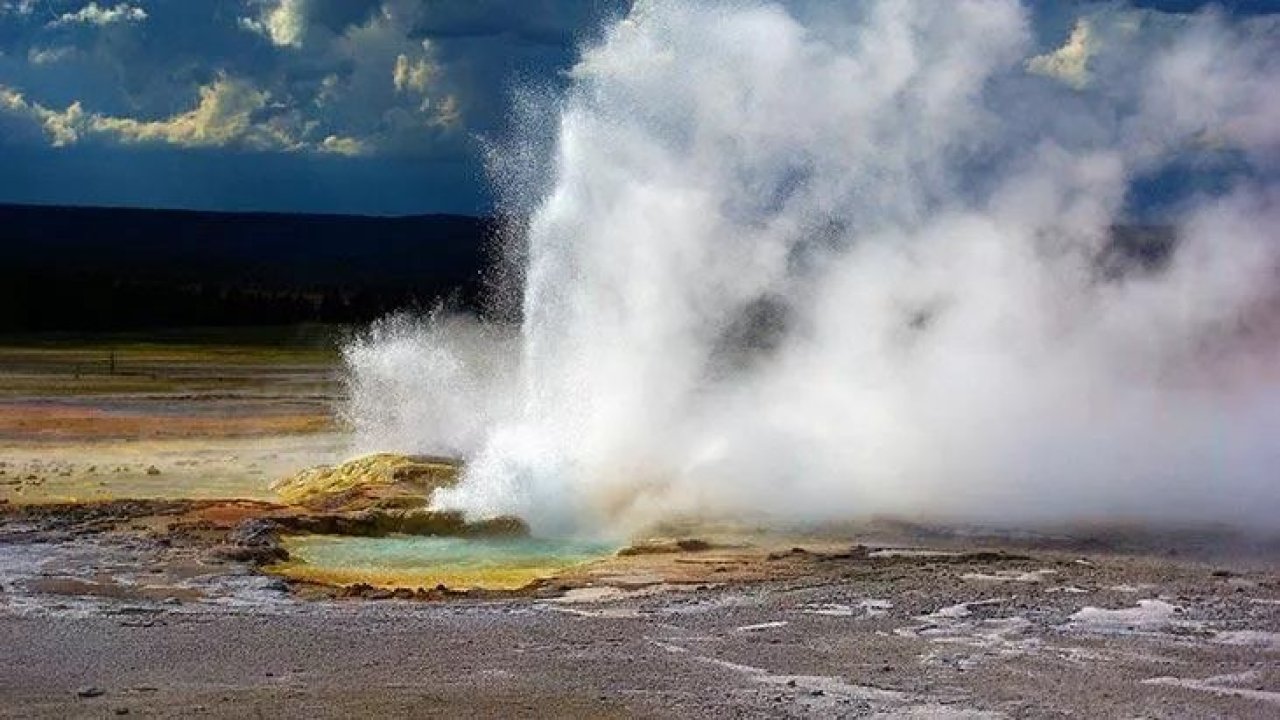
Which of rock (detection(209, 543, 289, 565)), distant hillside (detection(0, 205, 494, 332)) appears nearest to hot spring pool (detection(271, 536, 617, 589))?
rock (detection(209, 543, 289, 565))

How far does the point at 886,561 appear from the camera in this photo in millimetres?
12906

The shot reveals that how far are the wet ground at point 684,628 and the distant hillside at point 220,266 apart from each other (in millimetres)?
51884

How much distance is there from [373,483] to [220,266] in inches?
3889

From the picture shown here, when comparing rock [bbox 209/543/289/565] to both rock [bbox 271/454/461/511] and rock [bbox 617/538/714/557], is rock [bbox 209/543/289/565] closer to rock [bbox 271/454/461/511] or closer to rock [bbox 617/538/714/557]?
rock [bbox 271/454/461/511]

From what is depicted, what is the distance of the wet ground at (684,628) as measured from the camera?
341 inches

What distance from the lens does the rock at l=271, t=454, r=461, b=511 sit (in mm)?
16078

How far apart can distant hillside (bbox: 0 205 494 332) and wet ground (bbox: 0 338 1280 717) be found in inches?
2043

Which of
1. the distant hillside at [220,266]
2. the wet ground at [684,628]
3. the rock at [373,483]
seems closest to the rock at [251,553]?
the wet ground at [684,628]

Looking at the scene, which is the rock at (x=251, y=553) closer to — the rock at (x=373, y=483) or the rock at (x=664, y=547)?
the rock at (x=373, y=483)

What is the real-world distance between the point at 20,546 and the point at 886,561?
759 centimetres

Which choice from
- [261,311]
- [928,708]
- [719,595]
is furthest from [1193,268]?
[261,311]

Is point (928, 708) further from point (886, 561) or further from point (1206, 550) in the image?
point (1206, 550)

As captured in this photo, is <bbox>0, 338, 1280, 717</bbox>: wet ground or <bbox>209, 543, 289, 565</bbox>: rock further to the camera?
<bbox>209, 543, 289, 565</bbox>: rock

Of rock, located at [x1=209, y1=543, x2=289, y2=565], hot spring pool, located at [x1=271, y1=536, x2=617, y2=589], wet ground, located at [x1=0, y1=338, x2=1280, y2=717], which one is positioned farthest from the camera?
rock, located at [x1=209, y1=543, x2=289, y2=565]
